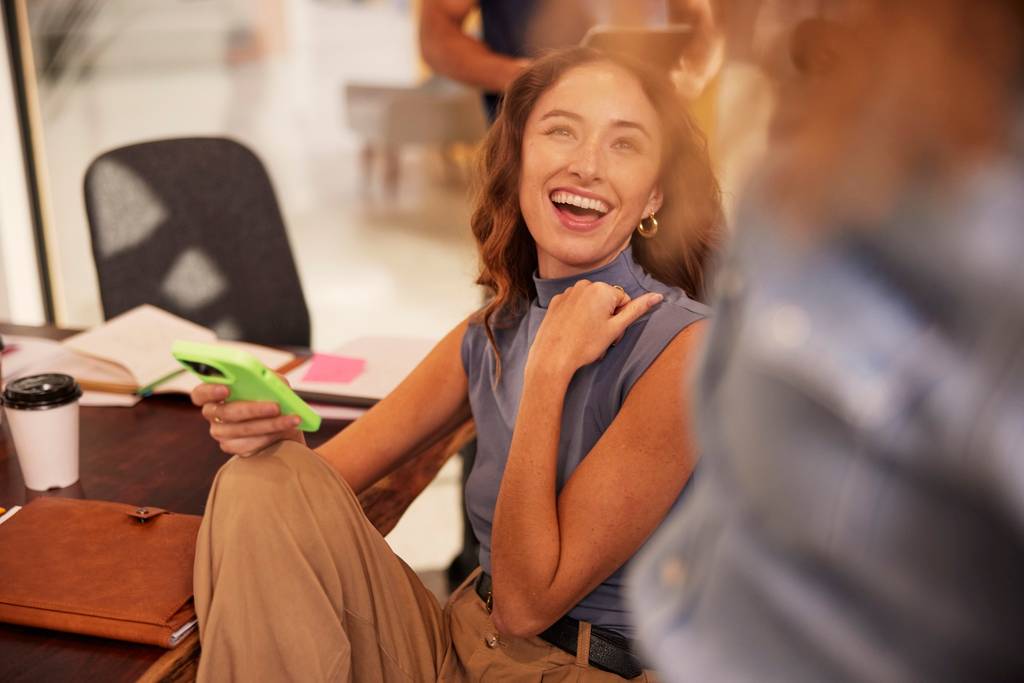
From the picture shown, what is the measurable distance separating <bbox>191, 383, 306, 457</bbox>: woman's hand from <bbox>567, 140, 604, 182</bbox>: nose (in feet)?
1.77

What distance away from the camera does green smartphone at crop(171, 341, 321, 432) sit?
1.17m

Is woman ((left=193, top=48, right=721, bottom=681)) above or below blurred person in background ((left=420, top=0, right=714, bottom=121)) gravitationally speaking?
below

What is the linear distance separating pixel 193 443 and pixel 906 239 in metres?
1.33

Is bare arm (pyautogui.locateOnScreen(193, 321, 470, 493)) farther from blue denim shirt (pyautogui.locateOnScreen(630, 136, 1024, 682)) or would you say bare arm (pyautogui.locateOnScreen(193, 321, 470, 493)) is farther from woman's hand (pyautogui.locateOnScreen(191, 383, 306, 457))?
blue denim shirt (pyautogui.locateOnScreen(630, 136, 1024, 682))

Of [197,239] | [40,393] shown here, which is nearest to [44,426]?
[40,393]

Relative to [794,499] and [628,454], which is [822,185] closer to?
[794,499]

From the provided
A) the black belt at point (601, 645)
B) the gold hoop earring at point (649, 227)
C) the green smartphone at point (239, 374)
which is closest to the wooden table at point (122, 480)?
Answer: the green smartphone at point (239, 374)

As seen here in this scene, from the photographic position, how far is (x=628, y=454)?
4.07 ft

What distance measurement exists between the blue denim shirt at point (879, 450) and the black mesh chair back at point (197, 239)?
78.0 inches

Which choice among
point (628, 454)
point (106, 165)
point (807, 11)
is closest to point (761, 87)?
point (807, 11)

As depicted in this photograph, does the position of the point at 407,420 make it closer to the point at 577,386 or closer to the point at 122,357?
the point at 577,386

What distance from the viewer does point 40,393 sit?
1.39 metres

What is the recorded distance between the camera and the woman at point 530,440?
1.14m

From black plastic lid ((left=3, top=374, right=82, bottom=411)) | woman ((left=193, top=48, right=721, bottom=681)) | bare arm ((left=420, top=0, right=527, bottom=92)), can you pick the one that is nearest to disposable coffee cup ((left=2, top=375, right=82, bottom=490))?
black plastic lid ((left=3, top=374, right=82, bottom=411))
